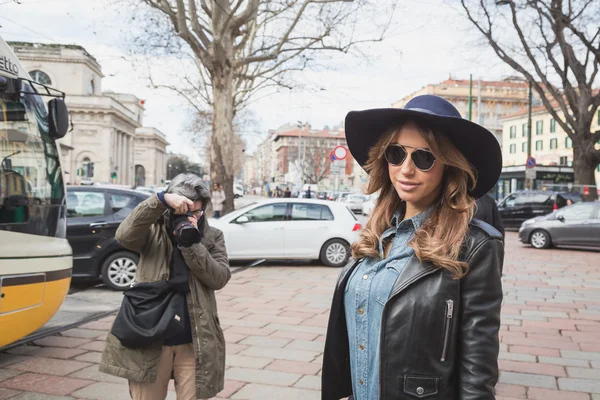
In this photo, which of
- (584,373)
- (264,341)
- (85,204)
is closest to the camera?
(584,373)

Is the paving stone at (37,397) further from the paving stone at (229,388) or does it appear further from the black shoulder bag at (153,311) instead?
the black shoulder bag at (153,311)

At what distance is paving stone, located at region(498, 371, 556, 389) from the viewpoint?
16.2ft

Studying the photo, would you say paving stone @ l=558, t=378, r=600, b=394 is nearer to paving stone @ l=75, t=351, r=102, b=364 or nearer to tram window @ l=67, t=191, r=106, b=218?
paving stone @ l=75, t=351, r=102, b=364

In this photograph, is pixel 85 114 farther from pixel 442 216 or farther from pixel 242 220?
pixel 442 216

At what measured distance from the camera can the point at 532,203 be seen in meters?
23.3

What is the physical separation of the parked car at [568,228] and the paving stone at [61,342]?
14.4 metres

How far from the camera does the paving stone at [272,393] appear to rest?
4527mm

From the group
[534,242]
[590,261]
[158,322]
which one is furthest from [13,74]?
[534,242]

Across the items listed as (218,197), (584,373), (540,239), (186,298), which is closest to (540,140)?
(540,239)

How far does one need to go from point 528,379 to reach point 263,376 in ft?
7.40

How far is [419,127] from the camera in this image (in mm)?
1879

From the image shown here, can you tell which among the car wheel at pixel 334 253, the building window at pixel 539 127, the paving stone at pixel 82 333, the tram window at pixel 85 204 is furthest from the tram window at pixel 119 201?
the building window at pixel 539 127

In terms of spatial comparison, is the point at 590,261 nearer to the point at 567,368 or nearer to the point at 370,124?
the point at 567,368

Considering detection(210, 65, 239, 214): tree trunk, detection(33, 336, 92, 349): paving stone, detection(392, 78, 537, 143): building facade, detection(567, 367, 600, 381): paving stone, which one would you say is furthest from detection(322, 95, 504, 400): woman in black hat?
detection(392, 78, 537, 143): building facade
